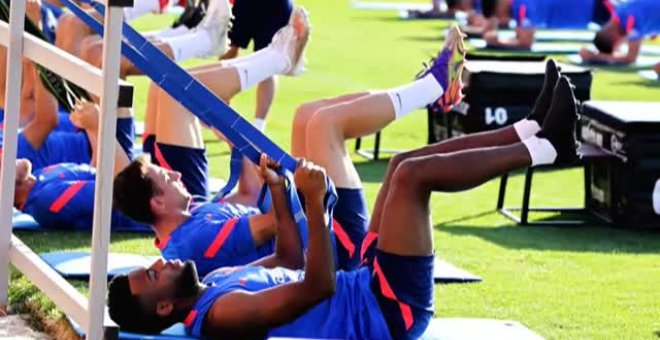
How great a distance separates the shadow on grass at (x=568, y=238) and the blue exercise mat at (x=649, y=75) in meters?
7.77

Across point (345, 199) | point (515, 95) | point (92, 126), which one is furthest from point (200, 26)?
point (515, 95)

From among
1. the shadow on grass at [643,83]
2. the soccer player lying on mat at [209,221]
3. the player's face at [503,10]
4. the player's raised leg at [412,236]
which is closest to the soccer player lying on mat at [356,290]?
the player's raised leg at [412,236]

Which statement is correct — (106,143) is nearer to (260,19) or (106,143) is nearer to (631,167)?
(631,167)

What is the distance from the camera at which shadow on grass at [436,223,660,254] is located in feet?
24.1

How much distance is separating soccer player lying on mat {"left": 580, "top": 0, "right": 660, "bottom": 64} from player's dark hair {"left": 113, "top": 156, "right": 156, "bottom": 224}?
35.7ft

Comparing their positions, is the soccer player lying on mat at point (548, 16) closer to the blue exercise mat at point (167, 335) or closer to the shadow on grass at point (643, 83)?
the shadow on grass at point (643, 83)

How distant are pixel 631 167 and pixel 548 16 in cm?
1055

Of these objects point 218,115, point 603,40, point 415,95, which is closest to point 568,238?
point 415,95

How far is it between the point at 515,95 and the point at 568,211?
1549 millimetres

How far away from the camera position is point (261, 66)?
6793mm

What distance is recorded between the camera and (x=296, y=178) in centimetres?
472

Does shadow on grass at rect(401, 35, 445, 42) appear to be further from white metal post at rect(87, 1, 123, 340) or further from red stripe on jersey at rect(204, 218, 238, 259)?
white metal post at rect(87, 1, 123, 340)

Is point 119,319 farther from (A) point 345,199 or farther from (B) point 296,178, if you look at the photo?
(A) point 345,199

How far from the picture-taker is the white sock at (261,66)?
6742mm
